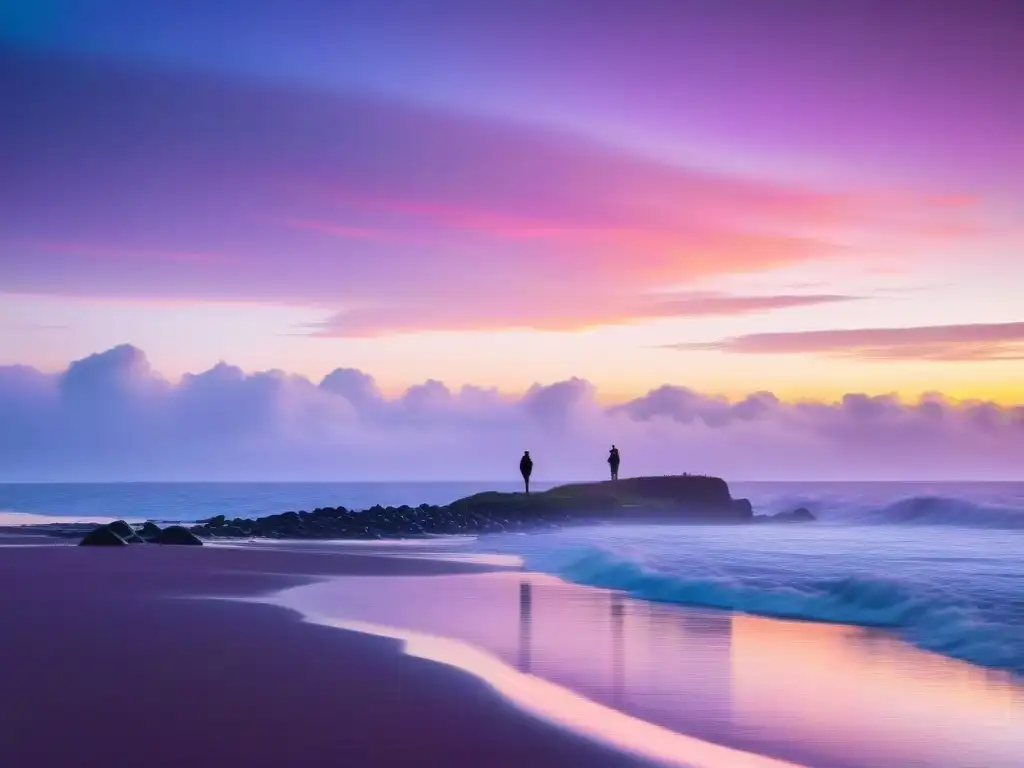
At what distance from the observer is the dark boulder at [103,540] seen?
3650cm

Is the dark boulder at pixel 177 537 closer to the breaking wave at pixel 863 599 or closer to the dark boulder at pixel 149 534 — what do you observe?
the dark boulder at pixel 149 534

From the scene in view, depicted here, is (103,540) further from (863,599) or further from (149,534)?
(863,599)

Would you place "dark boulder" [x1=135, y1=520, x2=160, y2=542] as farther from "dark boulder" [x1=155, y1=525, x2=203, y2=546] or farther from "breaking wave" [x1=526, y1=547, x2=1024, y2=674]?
"breaking wave" [x1=526, y1=547, x2=1024, y2=674]

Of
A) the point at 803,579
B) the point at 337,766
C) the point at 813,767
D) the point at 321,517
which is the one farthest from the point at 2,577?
the point at 321,517

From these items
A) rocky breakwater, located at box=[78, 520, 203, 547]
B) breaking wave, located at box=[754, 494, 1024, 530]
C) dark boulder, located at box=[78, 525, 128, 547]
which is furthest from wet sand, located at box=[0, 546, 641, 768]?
breaking wave, located at box=[754, 494, 1024, 530]

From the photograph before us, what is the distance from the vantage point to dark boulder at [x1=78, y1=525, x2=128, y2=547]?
36500 mm

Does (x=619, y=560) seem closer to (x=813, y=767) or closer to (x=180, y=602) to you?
(x=180, y=602)

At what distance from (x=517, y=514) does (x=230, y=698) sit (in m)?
45.4

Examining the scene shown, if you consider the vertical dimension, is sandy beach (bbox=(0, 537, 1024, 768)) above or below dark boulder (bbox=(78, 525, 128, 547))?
below

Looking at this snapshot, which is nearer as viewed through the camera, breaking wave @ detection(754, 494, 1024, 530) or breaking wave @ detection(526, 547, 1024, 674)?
breaking wave @ detection(526, 547, 1024, 674)

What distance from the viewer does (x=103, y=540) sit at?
121 feet

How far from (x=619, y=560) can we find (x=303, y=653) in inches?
546

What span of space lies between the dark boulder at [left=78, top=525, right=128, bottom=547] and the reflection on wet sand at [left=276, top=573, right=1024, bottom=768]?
18213 mm

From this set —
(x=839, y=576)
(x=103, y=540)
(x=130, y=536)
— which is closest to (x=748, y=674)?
(x=839, y=576)
